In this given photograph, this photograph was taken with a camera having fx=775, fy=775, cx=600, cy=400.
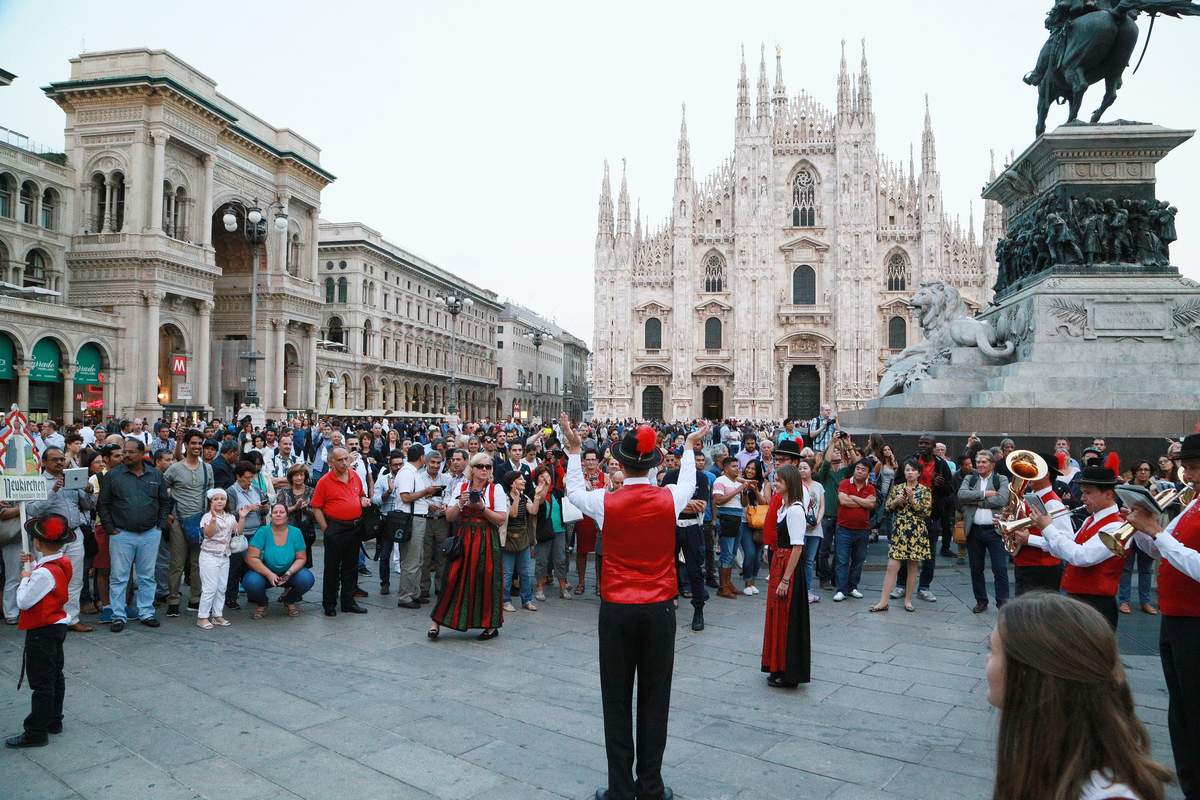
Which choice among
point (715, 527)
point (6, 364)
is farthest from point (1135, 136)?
point (6, 364)

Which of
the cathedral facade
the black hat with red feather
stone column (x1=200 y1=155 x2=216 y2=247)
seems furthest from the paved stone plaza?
the cathedral facade

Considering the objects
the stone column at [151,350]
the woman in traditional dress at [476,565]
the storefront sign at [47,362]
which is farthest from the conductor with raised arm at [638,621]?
the stone column at [151,350]

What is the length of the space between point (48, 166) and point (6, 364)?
8977mm

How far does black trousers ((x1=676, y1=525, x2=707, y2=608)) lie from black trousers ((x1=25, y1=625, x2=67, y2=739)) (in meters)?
4.67

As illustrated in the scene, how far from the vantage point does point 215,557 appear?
284 inches

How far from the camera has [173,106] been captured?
3144 cm

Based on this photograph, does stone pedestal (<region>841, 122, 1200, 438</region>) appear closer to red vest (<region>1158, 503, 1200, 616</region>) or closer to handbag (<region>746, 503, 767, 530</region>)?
handbag (<region>746, 503, 767, 530</region>)

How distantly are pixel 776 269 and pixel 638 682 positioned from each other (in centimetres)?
4864

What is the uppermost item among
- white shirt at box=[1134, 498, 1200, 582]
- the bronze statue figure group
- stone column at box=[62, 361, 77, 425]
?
the bronze statue figure group

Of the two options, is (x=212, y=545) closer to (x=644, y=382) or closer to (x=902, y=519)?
(x=902, y=519)

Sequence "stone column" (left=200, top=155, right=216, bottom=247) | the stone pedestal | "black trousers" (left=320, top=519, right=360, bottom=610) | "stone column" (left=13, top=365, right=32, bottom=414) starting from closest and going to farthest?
"black trousers" (left=320, top=519, right=360, bottom=610) < the stone pedestal < "stone column" (left=13, top=365, right=32, bottom=414) < "stone column" (left=200, top=155, right=216, bottom=247)

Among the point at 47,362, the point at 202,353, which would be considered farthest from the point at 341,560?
the point at 202,353

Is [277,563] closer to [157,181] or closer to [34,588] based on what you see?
[34,588]

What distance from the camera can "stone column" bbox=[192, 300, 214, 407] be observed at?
33906 millimetres
